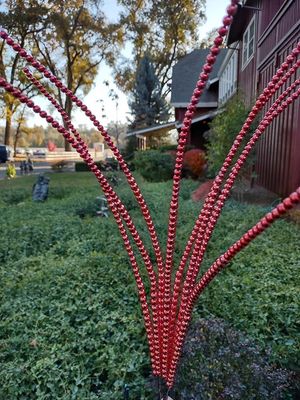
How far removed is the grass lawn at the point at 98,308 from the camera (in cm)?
207

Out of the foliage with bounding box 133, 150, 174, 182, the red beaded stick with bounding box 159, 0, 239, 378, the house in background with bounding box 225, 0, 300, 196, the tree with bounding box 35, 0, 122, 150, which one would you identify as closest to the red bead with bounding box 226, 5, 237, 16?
the red beaded stick with bounding box 159, 0, 239, 378

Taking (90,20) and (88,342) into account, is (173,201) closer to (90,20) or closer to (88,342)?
(88,342)

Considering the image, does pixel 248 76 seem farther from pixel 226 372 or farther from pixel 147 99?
pixel 147 99

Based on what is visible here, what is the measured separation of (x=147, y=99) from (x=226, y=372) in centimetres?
2359

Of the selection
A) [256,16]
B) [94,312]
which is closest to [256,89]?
[256,16]

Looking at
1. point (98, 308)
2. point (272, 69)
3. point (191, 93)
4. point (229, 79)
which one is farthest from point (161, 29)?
point (98, 308)

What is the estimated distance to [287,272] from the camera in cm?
323

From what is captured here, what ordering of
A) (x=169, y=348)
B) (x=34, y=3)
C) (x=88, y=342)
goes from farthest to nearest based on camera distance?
(x=34, y=3) → (x=88, y=342) → (x=169, y=348)

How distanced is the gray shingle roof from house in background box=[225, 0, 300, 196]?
5.53 m

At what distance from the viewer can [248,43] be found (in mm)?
10766

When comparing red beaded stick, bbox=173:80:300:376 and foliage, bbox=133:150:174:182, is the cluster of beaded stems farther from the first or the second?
foliage, bbox=133:150:174:182

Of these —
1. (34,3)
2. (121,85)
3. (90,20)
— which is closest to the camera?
(34,3)

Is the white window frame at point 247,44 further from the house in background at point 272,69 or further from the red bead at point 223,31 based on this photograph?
the red bead at point 223,31

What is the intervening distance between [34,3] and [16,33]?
2.29 metres
